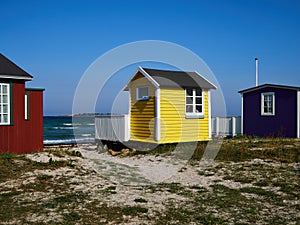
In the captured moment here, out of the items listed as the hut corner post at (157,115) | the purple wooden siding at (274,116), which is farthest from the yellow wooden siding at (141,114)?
the purple wooden siding at (274,116)

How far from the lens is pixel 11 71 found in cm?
1239

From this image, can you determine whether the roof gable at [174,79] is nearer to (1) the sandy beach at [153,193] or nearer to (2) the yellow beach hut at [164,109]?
(2) the yellow beach hut at [164,109]

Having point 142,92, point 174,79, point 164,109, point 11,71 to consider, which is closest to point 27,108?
point 11,71

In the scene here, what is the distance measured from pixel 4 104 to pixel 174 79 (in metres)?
7.82

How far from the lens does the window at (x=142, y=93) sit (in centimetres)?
1552

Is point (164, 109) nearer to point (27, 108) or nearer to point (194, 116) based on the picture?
point (194, 116)

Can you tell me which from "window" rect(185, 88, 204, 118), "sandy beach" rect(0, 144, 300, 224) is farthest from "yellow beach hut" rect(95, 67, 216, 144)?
"sandy beach" rect(0, 144, 300, 224)

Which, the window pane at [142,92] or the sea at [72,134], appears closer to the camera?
the window pane at [142,92]

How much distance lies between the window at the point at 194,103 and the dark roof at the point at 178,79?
36 cm

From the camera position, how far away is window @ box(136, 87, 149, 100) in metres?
15.5

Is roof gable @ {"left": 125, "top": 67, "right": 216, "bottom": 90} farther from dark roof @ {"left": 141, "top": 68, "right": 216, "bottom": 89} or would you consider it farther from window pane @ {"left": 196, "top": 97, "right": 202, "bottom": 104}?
window pane @ {"left": 196, "top": 97, "right": 202, "bottom": 104}

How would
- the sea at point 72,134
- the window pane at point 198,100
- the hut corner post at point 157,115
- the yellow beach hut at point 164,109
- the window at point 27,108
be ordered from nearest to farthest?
the window at point 27,108 → the hut corner post at point 157,115 → the yellow beach hut at point 164,109 → the window pane at point 198,100 → the sea at point 72,134

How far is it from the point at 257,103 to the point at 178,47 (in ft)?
30.4

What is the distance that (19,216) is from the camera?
5.48 m
